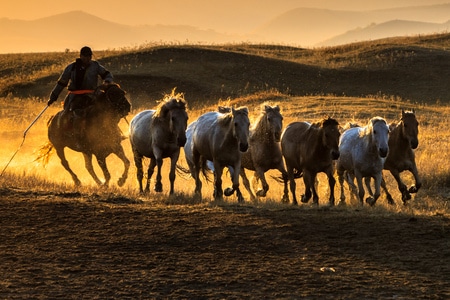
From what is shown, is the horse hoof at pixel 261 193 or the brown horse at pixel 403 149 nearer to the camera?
the brown horse at pixel 403 149

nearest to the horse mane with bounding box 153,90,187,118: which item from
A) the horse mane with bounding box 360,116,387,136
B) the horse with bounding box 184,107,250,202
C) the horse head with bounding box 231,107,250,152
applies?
the horse with bounding box 184,107,250,202

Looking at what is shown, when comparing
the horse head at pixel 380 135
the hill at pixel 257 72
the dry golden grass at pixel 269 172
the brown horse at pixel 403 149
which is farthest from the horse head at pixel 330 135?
the hill at pixel 257 72

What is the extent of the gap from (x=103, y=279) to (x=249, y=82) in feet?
168

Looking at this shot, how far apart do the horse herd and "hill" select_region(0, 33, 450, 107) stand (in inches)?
1338

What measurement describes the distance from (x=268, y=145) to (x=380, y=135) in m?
2.53

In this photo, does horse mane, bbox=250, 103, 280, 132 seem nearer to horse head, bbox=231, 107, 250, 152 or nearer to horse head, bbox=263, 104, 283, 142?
horse head, bbox=263, 104, 283, 142

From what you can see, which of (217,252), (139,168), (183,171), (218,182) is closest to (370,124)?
(218,182)

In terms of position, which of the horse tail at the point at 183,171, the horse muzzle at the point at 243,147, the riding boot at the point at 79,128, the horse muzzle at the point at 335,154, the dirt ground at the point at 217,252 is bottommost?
the dirt ground at the point at 217,252

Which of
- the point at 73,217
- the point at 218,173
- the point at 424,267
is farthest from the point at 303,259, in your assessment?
the point at 218,173

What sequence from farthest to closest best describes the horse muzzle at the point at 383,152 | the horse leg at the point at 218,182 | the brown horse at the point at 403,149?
the brown horse at the point at 403,149, the horse leg at the point at 218,182, the horse muzzle at the point at 383,152

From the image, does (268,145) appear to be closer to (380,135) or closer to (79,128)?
(380,135)

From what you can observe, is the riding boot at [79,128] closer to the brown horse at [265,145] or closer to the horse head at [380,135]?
Answer: the brown horse at [265,145]

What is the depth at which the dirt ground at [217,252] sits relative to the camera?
10367 millimetres

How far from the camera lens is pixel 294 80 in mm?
62875
